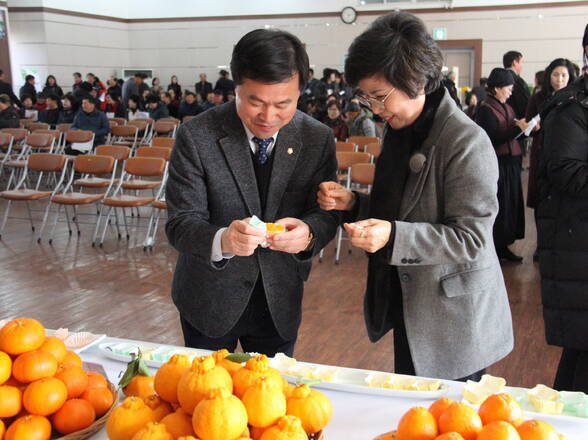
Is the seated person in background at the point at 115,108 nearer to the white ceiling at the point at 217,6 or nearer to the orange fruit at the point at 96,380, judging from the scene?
the white ceiling at the point at 217,6

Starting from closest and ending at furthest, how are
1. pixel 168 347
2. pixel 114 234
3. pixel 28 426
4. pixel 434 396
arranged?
1. pixel 28 426
2. pixel 434 396
3. pixel 168 347
4. pixel 114 234

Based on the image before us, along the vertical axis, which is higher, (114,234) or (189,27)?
(189,27)

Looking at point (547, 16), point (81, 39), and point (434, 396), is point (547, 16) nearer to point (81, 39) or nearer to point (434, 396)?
point (81, 39)

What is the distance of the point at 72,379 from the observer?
1203 millimetres

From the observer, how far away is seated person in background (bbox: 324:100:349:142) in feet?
27.1

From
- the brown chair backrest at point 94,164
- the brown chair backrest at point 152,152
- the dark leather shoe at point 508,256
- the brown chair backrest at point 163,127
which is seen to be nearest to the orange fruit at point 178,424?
the dark leather shoe at point 508,256

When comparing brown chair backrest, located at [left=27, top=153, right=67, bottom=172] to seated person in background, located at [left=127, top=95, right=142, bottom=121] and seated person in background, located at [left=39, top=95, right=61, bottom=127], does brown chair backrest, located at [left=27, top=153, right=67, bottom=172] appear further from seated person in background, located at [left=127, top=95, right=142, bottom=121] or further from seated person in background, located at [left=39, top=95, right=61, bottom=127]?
seated person in background, located at [left=127, top=95, right=142, bottom=121]

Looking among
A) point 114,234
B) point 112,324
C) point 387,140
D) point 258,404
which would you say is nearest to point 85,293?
point 112,324

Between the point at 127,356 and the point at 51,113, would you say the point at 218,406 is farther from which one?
the point at 51,113

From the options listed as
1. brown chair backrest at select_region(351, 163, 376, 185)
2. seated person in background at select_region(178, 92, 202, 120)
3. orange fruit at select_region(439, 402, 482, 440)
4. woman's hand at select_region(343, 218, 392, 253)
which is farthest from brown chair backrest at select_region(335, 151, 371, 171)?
seated person in background at select_region(178, 92, 202, 120)

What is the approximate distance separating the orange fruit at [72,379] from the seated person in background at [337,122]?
7249 millimetres

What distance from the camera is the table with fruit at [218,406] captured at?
92cm

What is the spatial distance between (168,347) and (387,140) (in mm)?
844

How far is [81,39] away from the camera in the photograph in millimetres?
17609
